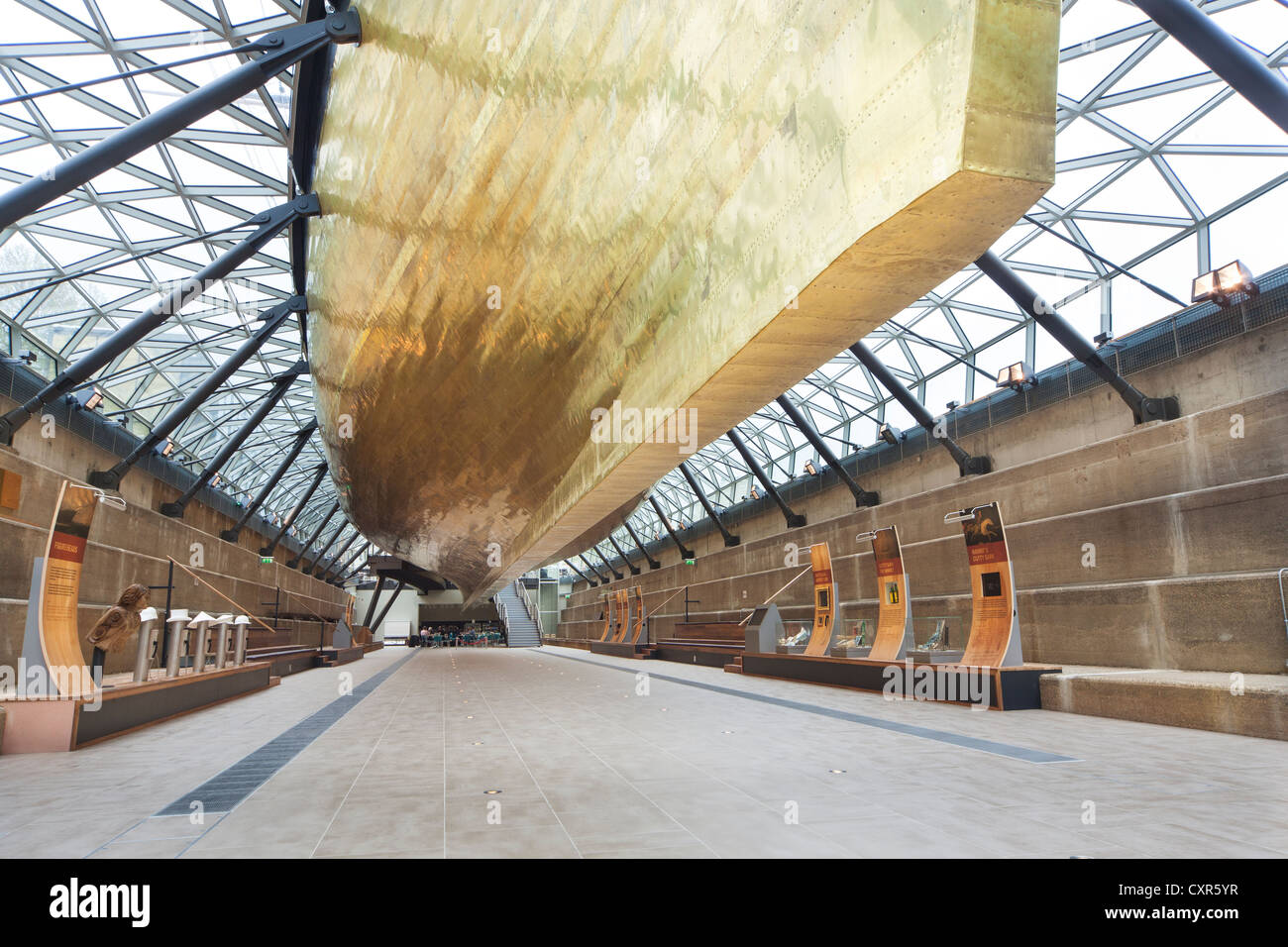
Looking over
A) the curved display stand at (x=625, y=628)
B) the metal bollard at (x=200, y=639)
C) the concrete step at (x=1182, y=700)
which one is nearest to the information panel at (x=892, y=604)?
the concrete step at (x=1182, y=700)

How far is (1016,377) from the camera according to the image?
54.0 ft

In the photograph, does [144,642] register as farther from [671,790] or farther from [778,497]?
[778,497]

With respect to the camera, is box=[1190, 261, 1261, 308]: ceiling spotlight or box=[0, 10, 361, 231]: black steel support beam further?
box=[1190, 261, 1261, 308]: ceiling spotlight

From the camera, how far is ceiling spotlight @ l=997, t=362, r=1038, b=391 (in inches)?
644

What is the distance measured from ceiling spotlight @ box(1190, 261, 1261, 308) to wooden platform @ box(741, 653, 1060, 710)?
6.71 meters

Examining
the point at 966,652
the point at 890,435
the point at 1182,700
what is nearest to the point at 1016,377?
the point at 890,435

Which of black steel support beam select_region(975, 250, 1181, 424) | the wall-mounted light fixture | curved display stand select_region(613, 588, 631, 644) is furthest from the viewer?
curved display stand select_region(613, 588, 631, 644)

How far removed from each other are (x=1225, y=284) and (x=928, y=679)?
8024 mm

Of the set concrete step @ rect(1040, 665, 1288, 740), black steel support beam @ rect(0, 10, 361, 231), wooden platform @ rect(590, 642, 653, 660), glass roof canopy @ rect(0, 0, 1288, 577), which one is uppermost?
glass roof canopy @ rect(0, 0, 1288, 577)

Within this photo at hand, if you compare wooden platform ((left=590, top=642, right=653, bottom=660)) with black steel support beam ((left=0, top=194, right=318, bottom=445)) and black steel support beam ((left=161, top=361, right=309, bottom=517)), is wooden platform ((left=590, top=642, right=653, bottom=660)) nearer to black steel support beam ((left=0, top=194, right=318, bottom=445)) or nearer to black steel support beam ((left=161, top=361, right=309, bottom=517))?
black steel support beam ((left=161, top=361, right=309, bottom=517))

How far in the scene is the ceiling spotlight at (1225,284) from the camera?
37.6ft

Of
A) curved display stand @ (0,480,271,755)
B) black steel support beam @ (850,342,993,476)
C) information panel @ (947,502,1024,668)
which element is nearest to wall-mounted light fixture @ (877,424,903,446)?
black steel support beam @ (850,342,993,476)

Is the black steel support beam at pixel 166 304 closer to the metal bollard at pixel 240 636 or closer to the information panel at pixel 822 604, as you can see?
the metal bollard at pixel 240 636

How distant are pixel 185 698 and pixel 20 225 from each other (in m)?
13.5
